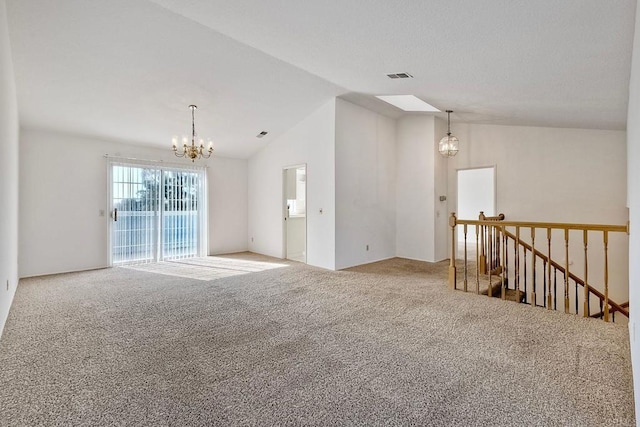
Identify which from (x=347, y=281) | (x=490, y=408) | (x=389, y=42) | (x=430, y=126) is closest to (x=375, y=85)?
(x=389, y=42)

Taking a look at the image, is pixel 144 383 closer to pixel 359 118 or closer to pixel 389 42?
pixel 389 42

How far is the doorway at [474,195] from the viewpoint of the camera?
968cm

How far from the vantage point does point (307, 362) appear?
2.42 meters

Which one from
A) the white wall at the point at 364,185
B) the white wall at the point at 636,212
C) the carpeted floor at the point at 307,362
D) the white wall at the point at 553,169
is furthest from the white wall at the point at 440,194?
the white wall at the point at 636,212

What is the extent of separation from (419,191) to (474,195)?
451 centimetres

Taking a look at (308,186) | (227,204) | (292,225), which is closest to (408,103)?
(308,186)

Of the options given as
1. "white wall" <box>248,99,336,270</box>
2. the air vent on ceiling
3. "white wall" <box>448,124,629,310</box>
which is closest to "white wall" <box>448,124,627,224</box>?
"white wall" <box>448,124,629,310</box>

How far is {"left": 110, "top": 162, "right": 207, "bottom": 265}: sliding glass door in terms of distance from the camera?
615cm

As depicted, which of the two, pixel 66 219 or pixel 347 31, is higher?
pixel 347 31

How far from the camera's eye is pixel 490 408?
1.87 meters

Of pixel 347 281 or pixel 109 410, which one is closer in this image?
pixel 109 410

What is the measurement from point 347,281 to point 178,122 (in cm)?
401

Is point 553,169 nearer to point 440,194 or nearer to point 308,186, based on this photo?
point 440,194

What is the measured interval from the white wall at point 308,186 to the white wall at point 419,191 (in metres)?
1.99
